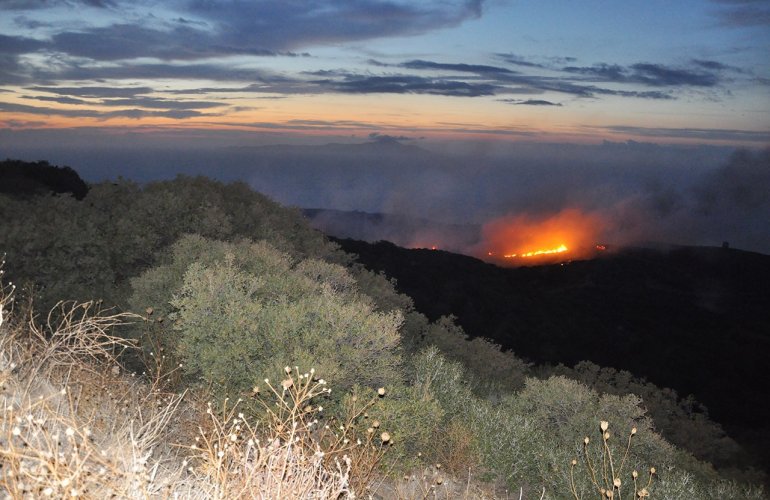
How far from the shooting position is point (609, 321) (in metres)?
135

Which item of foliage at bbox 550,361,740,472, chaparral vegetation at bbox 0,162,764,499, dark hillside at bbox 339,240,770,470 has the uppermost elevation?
chaparral vegetation at bbox 0,162,764,499

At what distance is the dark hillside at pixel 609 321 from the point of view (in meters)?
104

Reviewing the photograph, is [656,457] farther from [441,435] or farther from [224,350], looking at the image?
[224,350]

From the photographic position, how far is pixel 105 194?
A: 25.3 m

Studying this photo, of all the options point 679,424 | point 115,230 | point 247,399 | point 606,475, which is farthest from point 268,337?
point 679,424

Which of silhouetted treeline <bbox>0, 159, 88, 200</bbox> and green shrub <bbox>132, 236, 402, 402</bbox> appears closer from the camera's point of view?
green shrub <bbox>132, 236, 402, 402</bbox>

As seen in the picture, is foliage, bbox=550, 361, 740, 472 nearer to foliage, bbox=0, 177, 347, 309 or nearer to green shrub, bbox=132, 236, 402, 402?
foliage, bbox=0, 177, 347, 309

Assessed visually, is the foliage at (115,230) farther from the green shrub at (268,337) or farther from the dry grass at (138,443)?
the dry grass at (138,443)

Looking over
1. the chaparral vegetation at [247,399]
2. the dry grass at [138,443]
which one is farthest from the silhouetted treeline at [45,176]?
the dry grass at [138,443]

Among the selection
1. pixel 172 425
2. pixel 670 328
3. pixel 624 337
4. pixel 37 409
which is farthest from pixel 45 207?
pixel 670 328

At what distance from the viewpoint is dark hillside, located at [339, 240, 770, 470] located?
10369 cm

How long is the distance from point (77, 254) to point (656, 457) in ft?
60.6

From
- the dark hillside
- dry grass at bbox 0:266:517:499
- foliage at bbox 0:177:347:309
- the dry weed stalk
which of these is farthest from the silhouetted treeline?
the dry weed stalk

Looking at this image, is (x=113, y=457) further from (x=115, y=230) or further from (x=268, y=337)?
(x=115, y=230)
